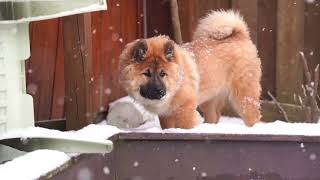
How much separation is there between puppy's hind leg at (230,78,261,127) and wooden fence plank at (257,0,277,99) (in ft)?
3.96

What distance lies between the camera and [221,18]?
5172 mm

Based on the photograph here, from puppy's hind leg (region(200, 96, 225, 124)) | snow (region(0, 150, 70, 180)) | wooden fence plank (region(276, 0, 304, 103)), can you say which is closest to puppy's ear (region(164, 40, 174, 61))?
puppy's hind leg (region(200, 96, 225, 124))

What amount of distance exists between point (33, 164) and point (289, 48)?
14.2 feet

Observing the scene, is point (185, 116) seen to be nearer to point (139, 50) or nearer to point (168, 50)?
point (168, 50)

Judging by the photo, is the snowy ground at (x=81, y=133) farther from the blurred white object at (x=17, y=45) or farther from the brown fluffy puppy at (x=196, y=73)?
the brown fluffy puppy at (x=196, y=73)

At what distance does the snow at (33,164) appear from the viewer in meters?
2.23

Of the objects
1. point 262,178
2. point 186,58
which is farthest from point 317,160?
point 186,58

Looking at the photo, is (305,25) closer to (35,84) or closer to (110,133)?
(35,84)

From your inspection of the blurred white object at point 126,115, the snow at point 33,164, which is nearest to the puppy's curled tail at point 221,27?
the blurred white object at point 126,115

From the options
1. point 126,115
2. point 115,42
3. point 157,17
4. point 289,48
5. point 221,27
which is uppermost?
point 157,17

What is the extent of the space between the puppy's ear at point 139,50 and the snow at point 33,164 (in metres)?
1.65

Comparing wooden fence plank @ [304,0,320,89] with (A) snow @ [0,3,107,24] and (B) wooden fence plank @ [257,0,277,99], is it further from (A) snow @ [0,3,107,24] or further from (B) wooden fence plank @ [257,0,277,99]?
(A) snow @ [0,3,107,24]

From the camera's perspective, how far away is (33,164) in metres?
A: 2.36

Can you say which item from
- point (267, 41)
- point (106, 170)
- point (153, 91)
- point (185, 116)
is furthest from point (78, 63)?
point (267, 41)
